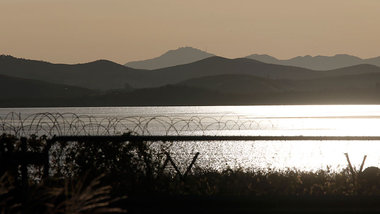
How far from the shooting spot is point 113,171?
70.9 ft

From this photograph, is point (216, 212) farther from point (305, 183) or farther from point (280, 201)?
point (305, 183)

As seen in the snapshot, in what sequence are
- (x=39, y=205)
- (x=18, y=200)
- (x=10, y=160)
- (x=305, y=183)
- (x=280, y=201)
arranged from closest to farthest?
(x=39, y=205) < (x=18, y=200) < (x=280, y=201) < (x=10, y=160) < (x=305, y=183)

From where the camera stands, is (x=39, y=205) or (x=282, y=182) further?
(x=282, y=182)

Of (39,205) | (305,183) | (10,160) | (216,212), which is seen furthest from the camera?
(305,183)

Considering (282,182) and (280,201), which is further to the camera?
(282,182)

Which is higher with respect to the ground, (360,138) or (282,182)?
(360,138)

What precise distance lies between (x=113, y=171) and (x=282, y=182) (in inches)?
197

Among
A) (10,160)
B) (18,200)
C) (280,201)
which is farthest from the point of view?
(10,160)

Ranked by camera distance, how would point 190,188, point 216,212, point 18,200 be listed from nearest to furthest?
point 18,200, point 216,212, point 190,188

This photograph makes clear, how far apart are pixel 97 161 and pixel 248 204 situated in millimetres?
7072

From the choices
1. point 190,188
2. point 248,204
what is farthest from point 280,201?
point 190,188

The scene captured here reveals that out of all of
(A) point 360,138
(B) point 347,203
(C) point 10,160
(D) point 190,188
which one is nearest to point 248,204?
(B) point 347,203

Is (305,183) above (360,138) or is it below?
below

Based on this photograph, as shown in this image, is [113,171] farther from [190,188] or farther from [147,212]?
[147,212]
